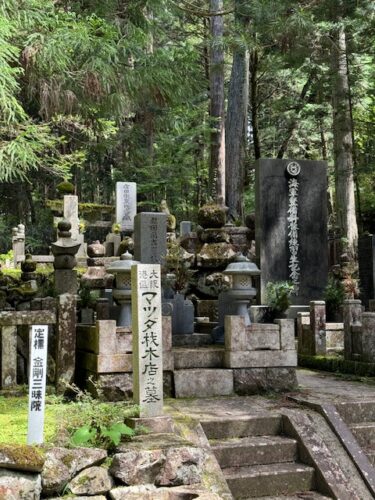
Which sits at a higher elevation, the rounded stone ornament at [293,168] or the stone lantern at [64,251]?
Result: the rounded stone ornament at [293,168]

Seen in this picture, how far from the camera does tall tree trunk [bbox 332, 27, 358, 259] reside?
50.8 feet

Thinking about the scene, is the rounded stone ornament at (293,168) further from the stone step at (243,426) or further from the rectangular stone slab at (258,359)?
the stone step at (243,426)

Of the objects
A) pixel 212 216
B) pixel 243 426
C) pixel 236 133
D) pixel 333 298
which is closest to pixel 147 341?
pixel 243 426

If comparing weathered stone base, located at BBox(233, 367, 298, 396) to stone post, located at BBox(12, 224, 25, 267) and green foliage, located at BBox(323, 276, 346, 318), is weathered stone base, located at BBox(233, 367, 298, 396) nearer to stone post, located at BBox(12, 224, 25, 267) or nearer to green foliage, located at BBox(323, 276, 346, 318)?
green foliage, located at BBox(323, 276, 346, 318)

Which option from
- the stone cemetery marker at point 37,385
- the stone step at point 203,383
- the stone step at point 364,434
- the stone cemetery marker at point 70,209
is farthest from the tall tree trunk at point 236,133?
the stone cemetery marker at point 37,385

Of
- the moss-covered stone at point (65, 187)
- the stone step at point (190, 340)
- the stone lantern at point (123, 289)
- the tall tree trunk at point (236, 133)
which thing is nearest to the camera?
the stone lantern at point (123, 289)

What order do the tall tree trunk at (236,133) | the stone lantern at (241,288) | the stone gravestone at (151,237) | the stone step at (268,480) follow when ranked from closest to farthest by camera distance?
the stone step at (268,480) < the stone lantern at (241,288) < the stone gravestone at (151,237) < the tall tree trunk at (236,133)

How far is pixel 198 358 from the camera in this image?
716 centimetres

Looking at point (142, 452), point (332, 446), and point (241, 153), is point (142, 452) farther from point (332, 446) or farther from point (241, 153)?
point (241, 153)

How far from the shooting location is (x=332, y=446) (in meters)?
5.61

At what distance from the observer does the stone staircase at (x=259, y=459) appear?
509 centimetres

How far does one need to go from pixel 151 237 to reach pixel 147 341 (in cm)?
744

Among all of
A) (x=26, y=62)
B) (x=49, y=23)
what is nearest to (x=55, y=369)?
(x=26, y=62)

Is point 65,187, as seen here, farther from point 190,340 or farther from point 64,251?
point 190,340
